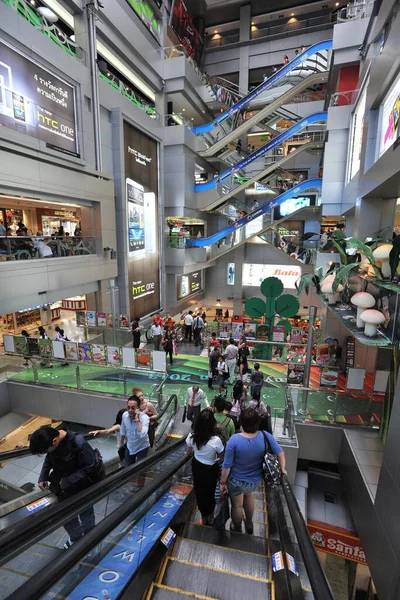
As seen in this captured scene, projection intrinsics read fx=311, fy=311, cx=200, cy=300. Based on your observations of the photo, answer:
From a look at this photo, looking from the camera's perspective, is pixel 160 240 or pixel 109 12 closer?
pixel 109 12

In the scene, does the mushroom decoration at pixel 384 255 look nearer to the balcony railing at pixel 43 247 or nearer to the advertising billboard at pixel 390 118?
the advertising billboard at pixel 390 118

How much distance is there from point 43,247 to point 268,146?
13229mm

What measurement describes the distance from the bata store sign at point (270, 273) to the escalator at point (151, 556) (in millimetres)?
18468

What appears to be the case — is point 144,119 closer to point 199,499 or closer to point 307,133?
point 307,133

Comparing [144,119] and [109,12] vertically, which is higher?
[109,12]

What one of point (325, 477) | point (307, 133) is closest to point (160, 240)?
point (307, 133)

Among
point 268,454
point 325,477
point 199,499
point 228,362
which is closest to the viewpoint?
point 268,454

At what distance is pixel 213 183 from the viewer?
17453 millimetres

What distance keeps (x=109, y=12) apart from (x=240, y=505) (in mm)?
15712

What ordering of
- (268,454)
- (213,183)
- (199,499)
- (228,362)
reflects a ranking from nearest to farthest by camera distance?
1. (268,454)
2. (199,499)
3. (228,362)
4. (213,183)

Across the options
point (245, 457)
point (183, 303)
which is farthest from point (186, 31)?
point (245, 457)

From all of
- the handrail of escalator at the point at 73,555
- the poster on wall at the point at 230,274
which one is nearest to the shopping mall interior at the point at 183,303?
the handrail of escalator at the point at 73,555

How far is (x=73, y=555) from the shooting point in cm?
186

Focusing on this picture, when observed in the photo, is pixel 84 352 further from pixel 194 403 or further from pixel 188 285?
pixel 188 285
